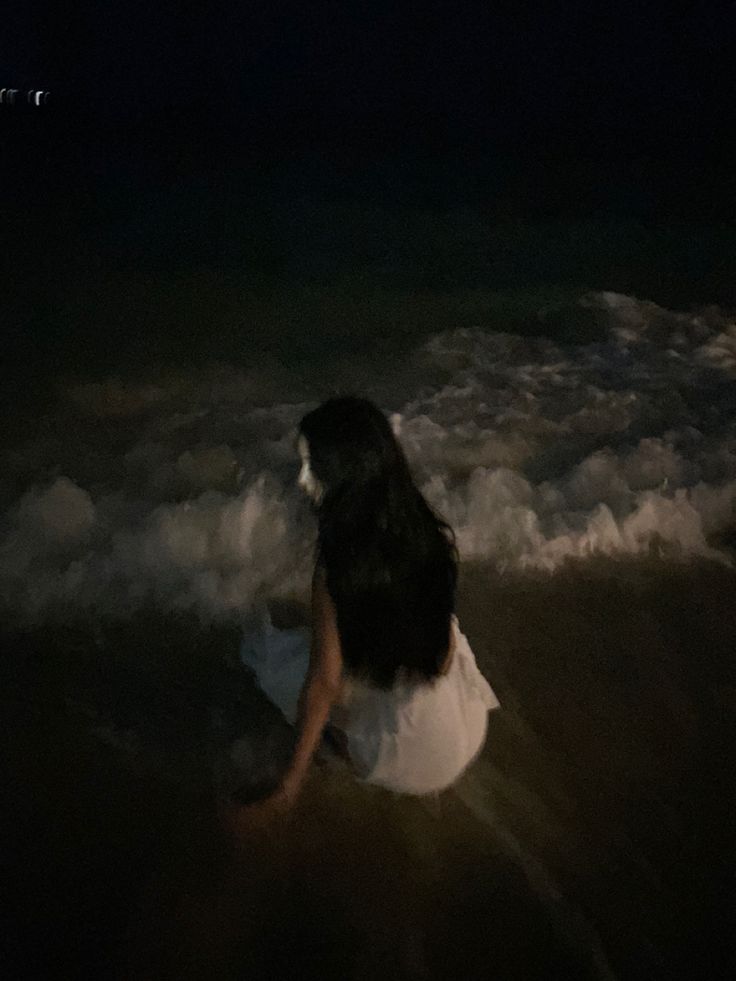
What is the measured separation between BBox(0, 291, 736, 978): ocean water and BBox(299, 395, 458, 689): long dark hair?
2.46ft

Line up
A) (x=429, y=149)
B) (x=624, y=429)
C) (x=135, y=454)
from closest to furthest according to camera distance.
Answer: (x=135, y=454) → (x=624, y=429) → (x=429, y=149)

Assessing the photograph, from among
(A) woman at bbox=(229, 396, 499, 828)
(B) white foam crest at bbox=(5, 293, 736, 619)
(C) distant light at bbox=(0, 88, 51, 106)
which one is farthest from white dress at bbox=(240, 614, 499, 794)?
(C) distant light at bbox=(0, 88, 51, 106)

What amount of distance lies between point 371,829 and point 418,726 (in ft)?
1.72

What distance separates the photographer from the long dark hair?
2.03 meters

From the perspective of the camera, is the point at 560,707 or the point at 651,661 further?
the point at 651,661

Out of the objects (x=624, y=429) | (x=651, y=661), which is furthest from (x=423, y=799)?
(x=624, y=429)

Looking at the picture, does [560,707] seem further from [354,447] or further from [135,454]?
[135,454]

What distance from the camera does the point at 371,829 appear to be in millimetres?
2484

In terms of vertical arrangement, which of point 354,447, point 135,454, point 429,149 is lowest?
point 429,149

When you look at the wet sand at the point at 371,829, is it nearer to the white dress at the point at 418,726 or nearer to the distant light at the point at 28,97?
the white dress at the point at 418,726

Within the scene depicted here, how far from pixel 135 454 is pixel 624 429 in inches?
124

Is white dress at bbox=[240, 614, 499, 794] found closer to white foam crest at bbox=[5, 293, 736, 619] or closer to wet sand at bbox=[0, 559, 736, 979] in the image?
wet sand at bbox=[0, 559, 736, 979]

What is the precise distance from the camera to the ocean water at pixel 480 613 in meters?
2.36

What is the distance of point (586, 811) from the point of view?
256 cm
